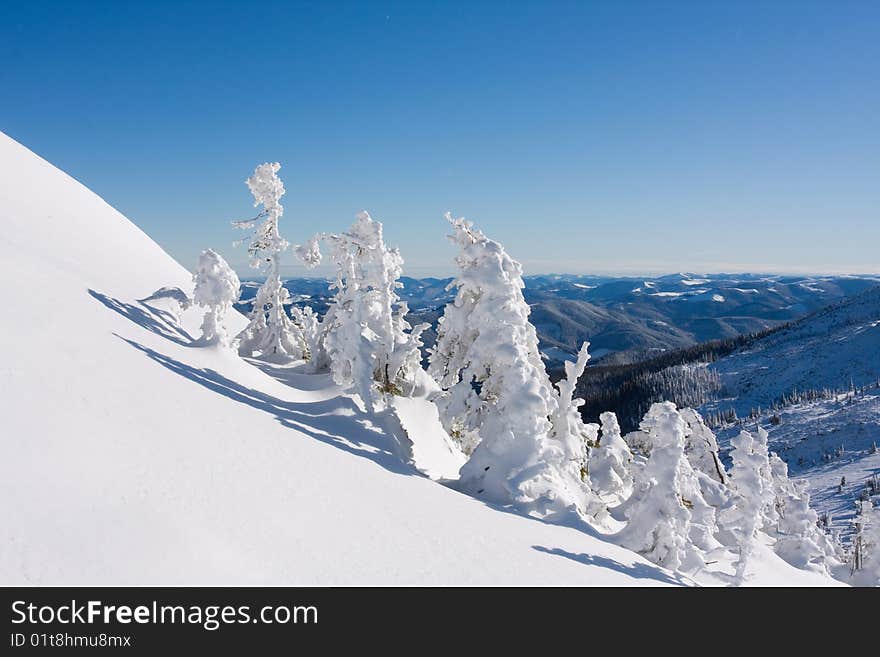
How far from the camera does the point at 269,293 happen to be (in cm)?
3534

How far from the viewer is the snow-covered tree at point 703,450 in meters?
34.6

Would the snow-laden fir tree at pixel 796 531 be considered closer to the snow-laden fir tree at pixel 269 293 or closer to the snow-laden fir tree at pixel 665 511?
the snow-laden fir tree at pixel 665 511

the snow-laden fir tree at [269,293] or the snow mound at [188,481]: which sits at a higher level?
the snow-laden fir tree at [269,293]

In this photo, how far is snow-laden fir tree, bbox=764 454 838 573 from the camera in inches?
1527

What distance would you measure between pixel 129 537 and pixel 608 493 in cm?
2639

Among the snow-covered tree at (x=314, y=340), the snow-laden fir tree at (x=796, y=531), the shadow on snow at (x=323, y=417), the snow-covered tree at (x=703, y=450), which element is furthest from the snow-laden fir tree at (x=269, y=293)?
the snow-laden fir tree at (x=796, y=531)

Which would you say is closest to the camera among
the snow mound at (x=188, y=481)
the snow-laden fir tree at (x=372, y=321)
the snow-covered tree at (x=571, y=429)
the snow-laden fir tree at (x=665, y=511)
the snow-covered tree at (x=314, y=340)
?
the snow mound at (x=188, y=481)

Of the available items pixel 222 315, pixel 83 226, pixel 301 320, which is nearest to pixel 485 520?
pixel 222 315

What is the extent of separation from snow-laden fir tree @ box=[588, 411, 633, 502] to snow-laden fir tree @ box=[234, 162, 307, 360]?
22332 mm

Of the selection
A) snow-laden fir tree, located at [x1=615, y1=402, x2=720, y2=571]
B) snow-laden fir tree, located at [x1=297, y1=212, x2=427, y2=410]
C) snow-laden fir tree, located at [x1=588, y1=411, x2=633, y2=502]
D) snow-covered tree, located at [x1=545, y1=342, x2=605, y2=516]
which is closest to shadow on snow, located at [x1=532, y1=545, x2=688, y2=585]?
snow-laden fir tree, located at [x1=615, y1=402, x2=720, y2=571]

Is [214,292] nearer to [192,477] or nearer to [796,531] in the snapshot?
[192,477]

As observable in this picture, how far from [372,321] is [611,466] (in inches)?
691

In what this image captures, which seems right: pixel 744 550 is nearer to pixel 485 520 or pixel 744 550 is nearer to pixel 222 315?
pixel 485 520

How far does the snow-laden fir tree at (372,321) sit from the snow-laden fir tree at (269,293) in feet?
19.7
